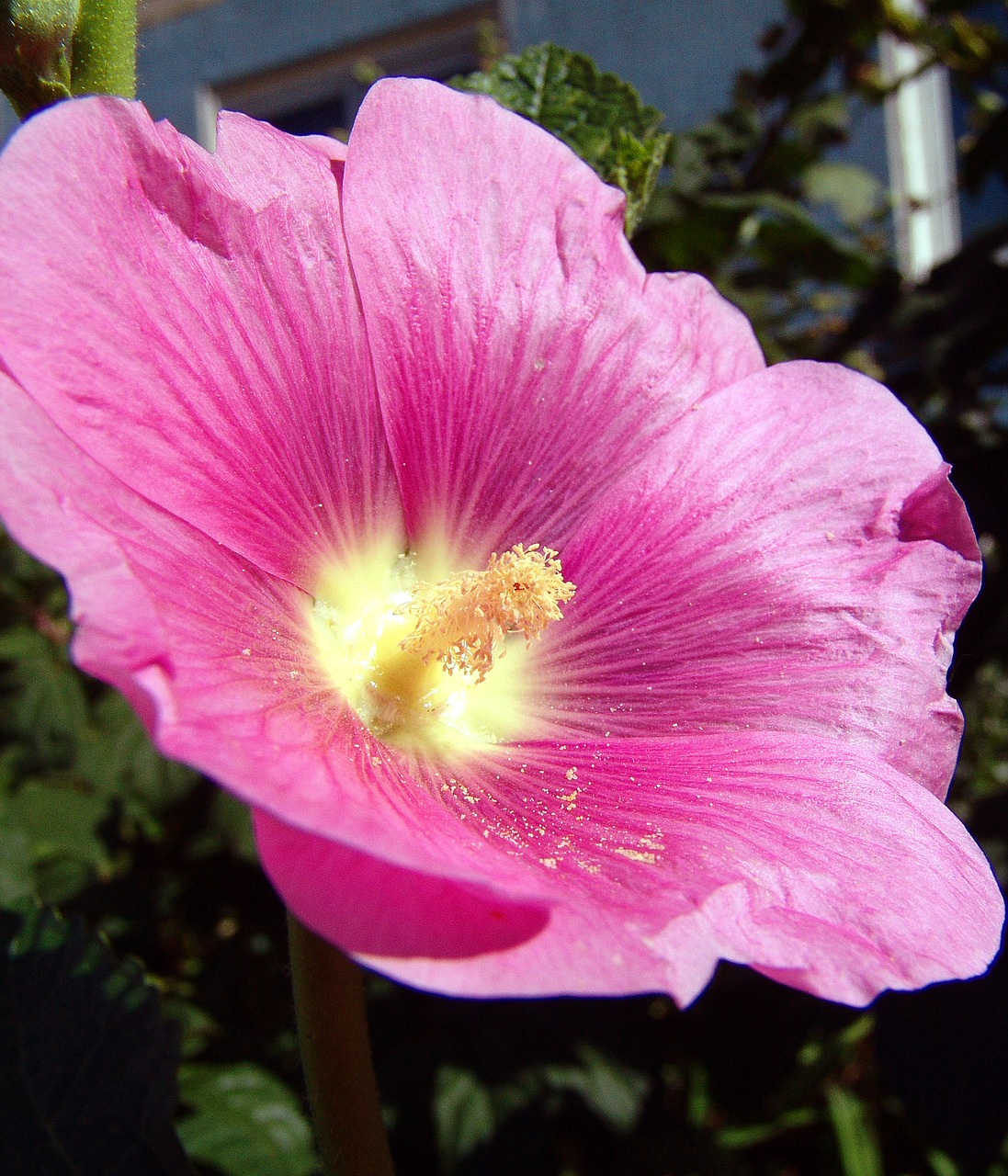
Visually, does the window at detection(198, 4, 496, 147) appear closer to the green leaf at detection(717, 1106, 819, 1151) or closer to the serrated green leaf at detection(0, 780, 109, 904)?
the serrated green leaf at detection(0, 780, 109, 904)

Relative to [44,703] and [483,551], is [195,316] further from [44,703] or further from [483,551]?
[44,703]

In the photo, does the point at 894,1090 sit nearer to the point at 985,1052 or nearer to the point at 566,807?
the point at 985,1052

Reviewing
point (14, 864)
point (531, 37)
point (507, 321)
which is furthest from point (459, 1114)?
point (531, 37)

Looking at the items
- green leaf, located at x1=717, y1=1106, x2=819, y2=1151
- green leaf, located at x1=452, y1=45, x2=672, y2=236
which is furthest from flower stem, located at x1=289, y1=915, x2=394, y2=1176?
green leaf, located at x1=717, y1=1106, x2=819, y2=1151

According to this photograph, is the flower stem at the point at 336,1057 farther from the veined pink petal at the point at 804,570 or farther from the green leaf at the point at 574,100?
the green leaf at the point at 574,100

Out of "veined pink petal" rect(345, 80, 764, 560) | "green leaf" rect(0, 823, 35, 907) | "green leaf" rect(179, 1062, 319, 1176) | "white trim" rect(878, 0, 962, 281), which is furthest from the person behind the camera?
"white trim" rect(878, 0, 962, 281)
